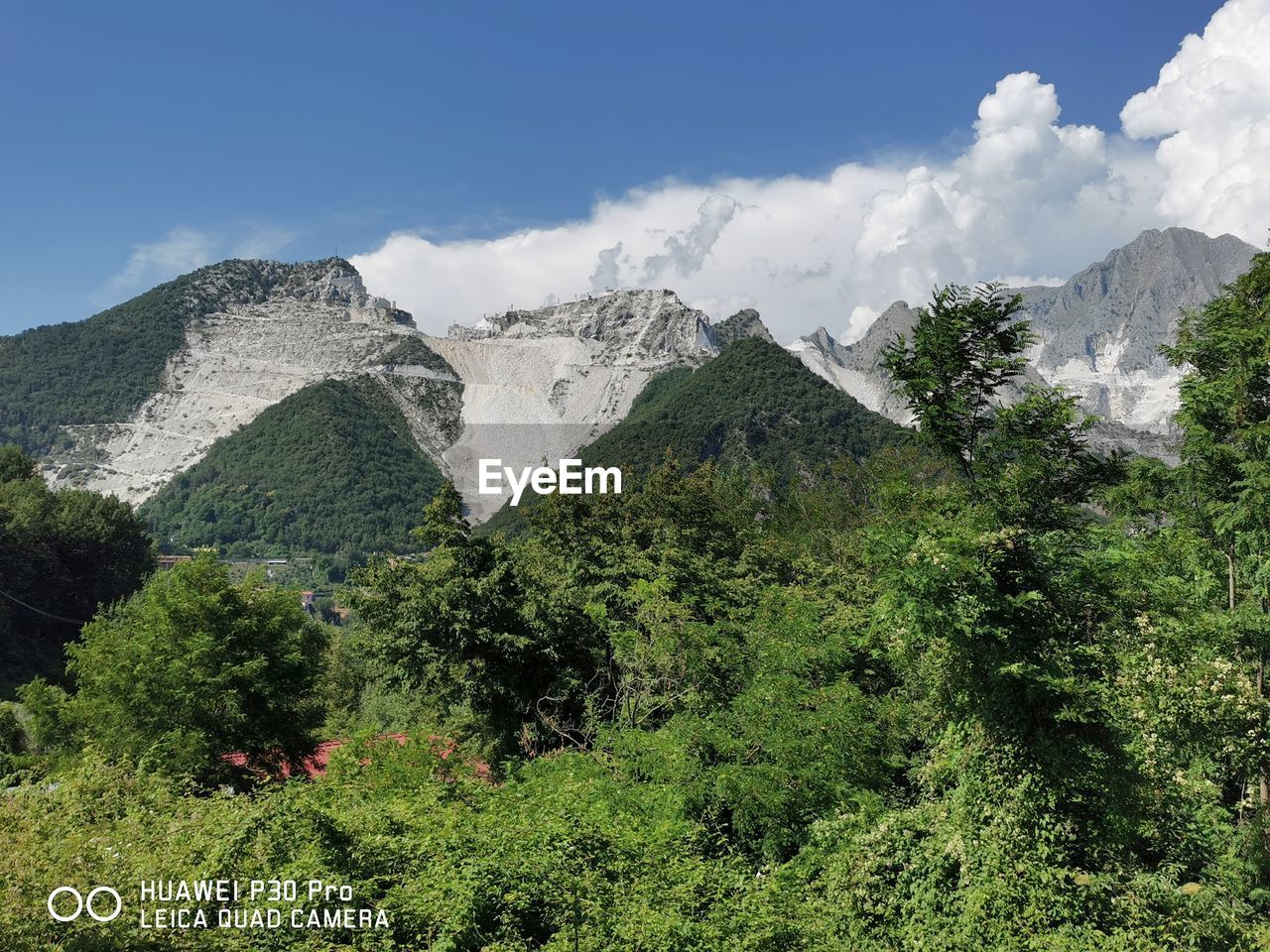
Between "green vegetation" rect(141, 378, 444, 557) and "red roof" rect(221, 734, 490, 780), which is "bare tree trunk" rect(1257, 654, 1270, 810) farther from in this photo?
"green vegetation" rect(141, 378, 444, 557)

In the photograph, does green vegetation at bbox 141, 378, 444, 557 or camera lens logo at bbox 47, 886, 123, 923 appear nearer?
camera lens logo at bbox 47, 886, 123, 923

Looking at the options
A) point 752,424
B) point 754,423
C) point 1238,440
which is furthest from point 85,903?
point 754,423

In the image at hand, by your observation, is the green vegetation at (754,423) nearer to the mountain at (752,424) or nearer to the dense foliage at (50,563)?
the mountain at (752,424)

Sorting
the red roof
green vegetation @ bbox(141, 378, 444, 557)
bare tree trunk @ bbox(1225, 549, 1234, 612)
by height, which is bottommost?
the red roof

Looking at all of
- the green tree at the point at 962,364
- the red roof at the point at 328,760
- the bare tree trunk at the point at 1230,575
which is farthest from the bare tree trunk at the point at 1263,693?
the red roof at the point at 328,760

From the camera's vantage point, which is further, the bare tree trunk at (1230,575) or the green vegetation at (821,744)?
the bare tree trunk at (1230,575)

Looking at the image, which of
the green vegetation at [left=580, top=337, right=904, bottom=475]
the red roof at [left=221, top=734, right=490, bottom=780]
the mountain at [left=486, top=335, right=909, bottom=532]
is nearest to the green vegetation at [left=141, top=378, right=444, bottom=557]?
the mountain at [left=486, top=335, right=909, bottom=532]

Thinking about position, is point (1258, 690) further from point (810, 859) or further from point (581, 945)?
point (581, 945)
